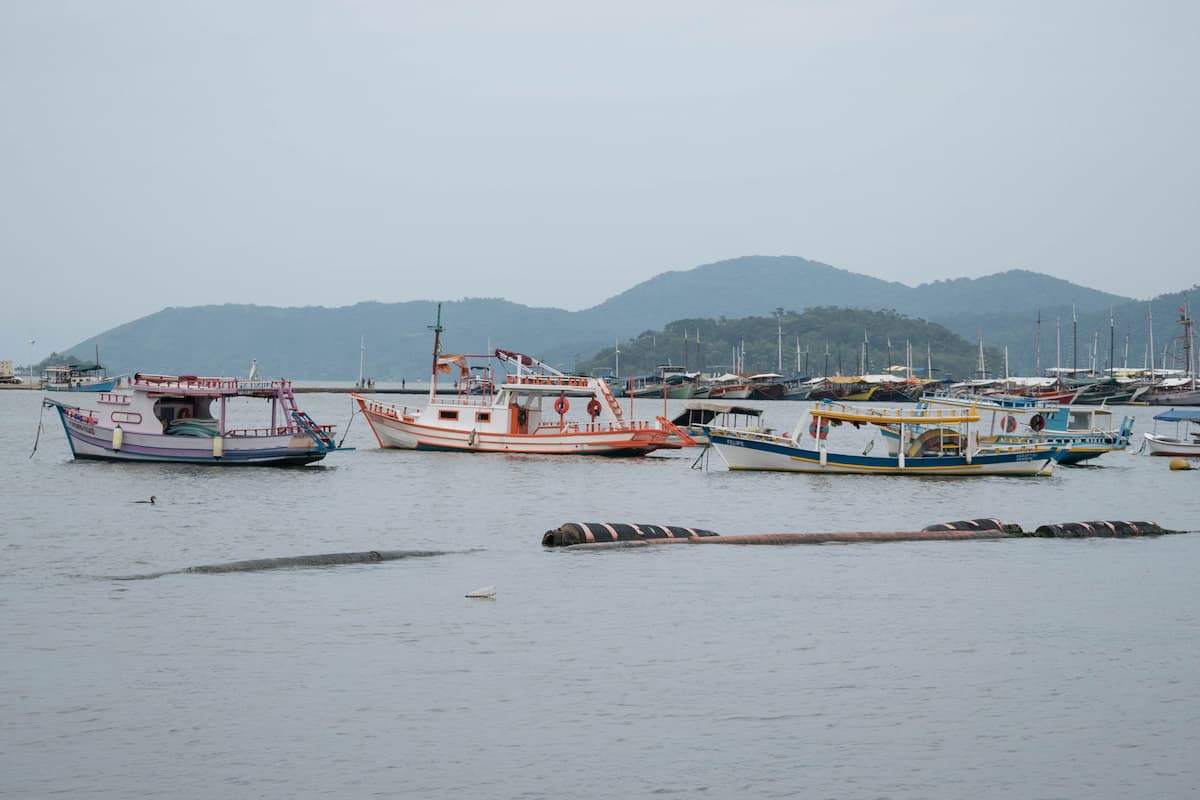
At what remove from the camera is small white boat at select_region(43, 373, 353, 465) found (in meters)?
53.1

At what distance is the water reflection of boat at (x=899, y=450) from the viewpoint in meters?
54.4

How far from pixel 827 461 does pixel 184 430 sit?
87.1 feet

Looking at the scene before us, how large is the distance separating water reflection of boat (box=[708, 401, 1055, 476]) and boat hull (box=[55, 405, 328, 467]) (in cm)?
1780

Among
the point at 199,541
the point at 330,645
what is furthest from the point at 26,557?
the point at 330,645

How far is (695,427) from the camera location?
77.6 metres

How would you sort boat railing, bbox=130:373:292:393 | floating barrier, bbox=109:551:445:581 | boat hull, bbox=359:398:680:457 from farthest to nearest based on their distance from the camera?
boat hull, bbox=359:398:680:457, boat railing, bbox=130:373:292:393, floating barrier, bbox=109:551:445:581

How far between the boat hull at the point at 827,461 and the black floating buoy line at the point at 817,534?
1706 cm

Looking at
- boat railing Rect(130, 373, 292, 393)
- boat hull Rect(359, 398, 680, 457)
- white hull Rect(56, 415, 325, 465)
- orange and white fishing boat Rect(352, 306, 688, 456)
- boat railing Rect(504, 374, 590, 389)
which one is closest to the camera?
boat railing Rect(130, 373, 292, 393)

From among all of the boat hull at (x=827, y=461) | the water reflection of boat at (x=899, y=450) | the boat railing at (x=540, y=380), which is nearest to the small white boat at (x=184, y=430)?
the boat railing at (x=540, y=380)

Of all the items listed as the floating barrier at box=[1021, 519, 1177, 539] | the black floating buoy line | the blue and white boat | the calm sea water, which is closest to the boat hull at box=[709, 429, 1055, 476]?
the blue and white boat

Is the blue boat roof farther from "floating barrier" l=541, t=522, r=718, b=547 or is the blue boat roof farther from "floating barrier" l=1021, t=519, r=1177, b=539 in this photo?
"floating barrier" l=541, t=522, r=718, b=547

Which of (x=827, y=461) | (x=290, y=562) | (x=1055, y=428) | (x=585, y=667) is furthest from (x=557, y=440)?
(x=585, y=667)

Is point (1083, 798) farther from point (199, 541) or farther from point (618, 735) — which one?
point (199, 541)

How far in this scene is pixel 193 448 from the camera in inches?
2090
